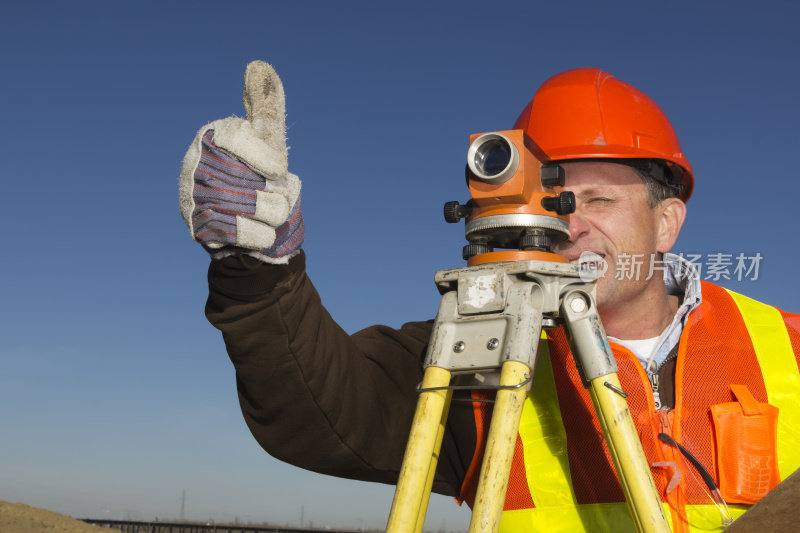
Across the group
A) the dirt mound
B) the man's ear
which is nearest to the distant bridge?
the dirt mound

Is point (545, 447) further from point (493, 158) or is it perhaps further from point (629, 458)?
point (493, 158)

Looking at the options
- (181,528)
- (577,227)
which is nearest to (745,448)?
(577,227)

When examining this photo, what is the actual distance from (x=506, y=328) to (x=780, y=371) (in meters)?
1.51

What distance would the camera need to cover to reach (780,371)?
9.24 feet

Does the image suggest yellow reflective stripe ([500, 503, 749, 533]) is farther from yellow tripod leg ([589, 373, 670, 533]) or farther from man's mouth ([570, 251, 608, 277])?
man's mouth ([570, 251, 608, 277])

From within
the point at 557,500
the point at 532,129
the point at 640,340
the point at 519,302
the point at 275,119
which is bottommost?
the point at 557,500

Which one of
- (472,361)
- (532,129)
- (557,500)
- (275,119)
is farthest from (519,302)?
(532,129)

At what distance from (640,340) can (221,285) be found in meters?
2.00

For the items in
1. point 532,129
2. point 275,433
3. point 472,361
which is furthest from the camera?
point 532,129

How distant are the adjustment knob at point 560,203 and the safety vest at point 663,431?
2.85 ft

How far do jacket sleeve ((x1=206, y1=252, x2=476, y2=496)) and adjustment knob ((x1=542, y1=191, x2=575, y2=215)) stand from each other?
0.78 meters

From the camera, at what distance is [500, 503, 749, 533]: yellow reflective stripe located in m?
2.46

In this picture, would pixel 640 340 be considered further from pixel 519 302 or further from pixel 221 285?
pixel 221 285

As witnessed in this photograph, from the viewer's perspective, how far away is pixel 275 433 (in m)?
2.53
